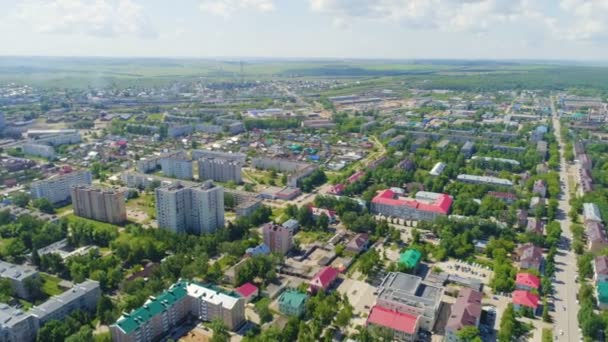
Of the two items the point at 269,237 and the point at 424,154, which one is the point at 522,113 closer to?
the point at 424,154

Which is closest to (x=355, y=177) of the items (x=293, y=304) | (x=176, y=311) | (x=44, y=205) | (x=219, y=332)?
(x=293, y=304)

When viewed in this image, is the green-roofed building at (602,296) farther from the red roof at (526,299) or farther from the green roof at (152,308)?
the green roof at (152,308)

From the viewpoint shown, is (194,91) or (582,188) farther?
(194,91)

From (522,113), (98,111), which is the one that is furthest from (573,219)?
(98,111)

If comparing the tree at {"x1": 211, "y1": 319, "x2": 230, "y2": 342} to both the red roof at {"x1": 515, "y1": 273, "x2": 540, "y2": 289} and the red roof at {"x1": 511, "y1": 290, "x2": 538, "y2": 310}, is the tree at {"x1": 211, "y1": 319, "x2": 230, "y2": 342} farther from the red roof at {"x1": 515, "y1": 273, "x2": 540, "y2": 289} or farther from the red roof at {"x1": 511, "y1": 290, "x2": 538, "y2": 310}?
the red roof at {"x1": 515, "y1": 273, "x2": 540, "y2": 289}

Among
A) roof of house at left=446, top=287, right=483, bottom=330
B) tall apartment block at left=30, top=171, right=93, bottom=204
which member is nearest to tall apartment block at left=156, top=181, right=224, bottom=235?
tall apartment block at left=30, top=171, right=93, bottom=204

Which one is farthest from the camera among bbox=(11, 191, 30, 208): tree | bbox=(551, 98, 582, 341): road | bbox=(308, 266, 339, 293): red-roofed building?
bbox=(11, 191, 30, 208): tree
